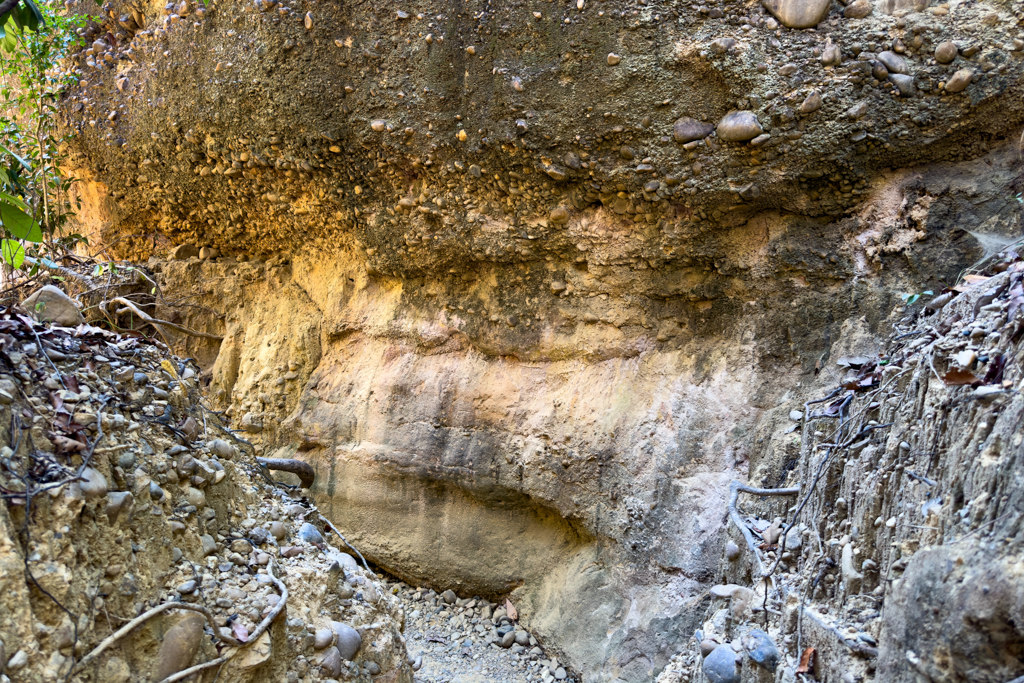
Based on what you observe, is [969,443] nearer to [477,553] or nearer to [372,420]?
[477,553]

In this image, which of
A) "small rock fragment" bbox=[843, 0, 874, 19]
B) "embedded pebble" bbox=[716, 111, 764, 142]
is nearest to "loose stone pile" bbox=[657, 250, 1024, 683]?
"embedded pebble" bbox=[716, 111, 764, 142]

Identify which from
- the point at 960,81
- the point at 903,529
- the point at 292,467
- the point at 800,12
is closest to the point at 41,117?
the point at 292,467

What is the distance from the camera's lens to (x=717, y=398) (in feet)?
10.0

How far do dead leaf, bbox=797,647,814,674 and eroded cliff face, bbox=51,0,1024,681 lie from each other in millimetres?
954

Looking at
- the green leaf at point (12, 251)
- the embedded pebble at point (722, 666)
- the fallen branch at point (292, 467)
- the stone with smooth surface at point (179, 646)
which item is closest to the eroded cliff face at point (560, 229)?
the fallen branch at point (292, 467)

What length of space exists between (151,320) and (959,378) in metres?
4.00

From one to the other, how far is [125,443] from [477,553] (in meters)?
2.14

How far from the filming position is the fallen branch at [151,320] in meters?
4.14

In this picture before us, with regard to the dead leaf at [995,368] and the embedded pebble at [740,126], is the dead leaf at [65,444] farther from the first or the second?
the embedded pebble at [740,126]

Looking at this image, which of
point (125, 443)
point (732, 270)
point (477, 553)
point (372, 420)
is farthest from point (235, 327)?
point (732, 270)

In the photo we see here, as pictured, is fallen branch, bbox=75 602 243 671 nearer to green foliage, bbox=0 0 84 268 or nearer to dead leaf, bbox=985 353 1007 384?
dead leaf, bbox=985 353 1007 384

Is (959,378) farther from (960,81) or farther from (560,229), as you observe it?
(560,229)

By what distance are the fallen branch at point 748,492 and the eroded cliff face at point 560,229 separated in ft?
0.38

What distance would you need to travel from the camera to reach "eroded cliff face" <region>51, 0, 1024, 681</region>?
9.29ft
